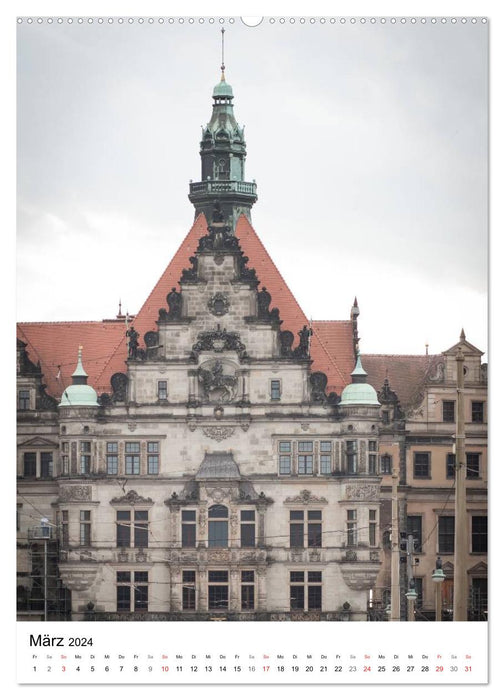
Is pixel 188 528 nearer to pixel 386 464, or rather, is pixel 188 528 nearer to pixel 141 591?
pixel 141 591

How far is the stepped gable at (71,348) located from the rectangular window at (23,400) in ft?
4.93

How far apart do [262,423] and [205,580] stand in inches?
140

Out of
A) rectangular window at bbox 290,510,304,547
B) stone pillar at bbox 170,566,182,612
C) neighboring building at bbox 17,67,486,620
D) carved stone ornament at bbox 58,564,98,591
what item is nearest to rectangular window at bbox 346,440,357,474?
neighboring building at bbox 17,67,486,620

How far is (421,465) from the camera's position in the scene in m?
46.6

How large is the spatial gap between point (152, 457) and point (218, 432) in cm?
153

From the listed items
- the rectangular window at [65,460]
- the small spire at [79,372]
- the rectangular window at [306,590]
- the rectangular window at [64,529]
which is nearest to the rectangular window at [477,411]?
the rectangular window at [306,590]

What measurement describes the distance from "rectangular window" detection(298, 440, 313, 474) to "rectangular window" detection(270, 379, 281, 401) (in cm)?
110

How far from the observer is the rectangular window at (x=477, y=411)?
36.4 m

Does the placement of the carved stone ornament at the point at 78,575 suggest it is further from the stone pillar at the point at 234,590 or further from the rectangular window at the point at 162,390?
the rectangular window at the point at 162,390

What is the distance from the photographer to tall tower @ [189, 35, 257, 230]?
4069cm

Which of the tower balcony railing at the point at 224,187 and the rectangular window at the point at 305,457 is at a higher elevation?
the tower balcony railing at the point at 224,187

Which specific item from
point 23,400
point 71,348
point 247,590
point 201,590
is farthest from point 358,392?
point 23,400
